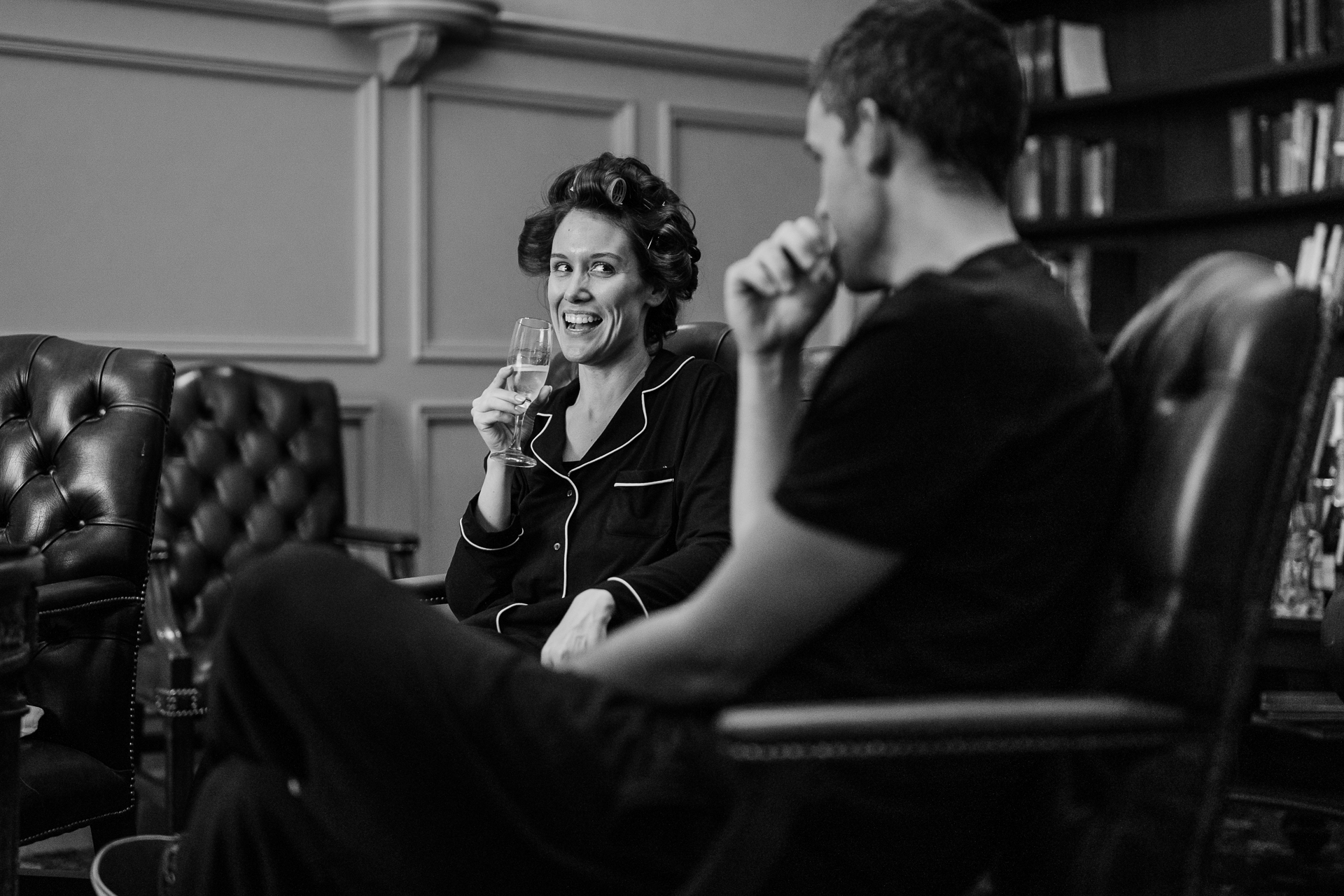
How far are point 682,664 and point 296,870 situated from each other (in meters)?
0.38

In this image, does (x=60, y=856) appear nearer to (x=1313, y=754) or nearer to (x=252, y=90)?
(x=252, y=90)

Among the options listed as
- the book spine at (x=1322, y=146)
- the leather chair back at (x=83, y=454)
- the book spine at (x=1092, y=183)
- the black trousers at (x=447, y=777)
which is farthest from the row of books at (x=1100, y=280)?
the black trousers at (x=447, y=777)

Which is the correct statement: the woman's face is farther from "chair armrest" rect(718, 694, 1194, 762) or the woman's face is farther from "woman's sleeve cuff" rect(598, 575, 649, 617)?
"chair armrest" rect(718, 694, 1194, 762)

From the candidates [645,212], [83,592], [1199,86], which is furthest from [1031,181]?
[83,592]

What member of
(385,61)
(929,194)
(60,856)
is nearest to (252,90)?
(385,61)

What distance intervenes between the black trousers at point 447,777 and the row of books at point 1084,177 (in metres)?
3.64

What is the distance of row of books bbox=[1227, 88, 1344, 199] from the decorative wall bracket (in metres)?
2.14

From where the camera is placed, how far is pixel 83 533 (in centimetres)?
230

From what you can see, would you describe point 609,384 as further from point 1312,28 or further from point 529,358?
point 1312,28

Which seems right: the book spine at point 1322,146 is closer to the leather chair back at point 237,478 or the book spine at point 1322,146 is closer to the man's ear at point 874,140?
the leather chair back at point 237,478

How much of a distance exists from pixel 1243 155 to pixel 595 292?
2717 millimetres

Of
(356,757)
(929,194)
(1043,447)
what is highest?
(929,194)

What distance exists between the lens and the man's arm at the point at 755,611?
1214 millimetres

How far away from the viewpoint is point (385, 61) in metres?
4.04
